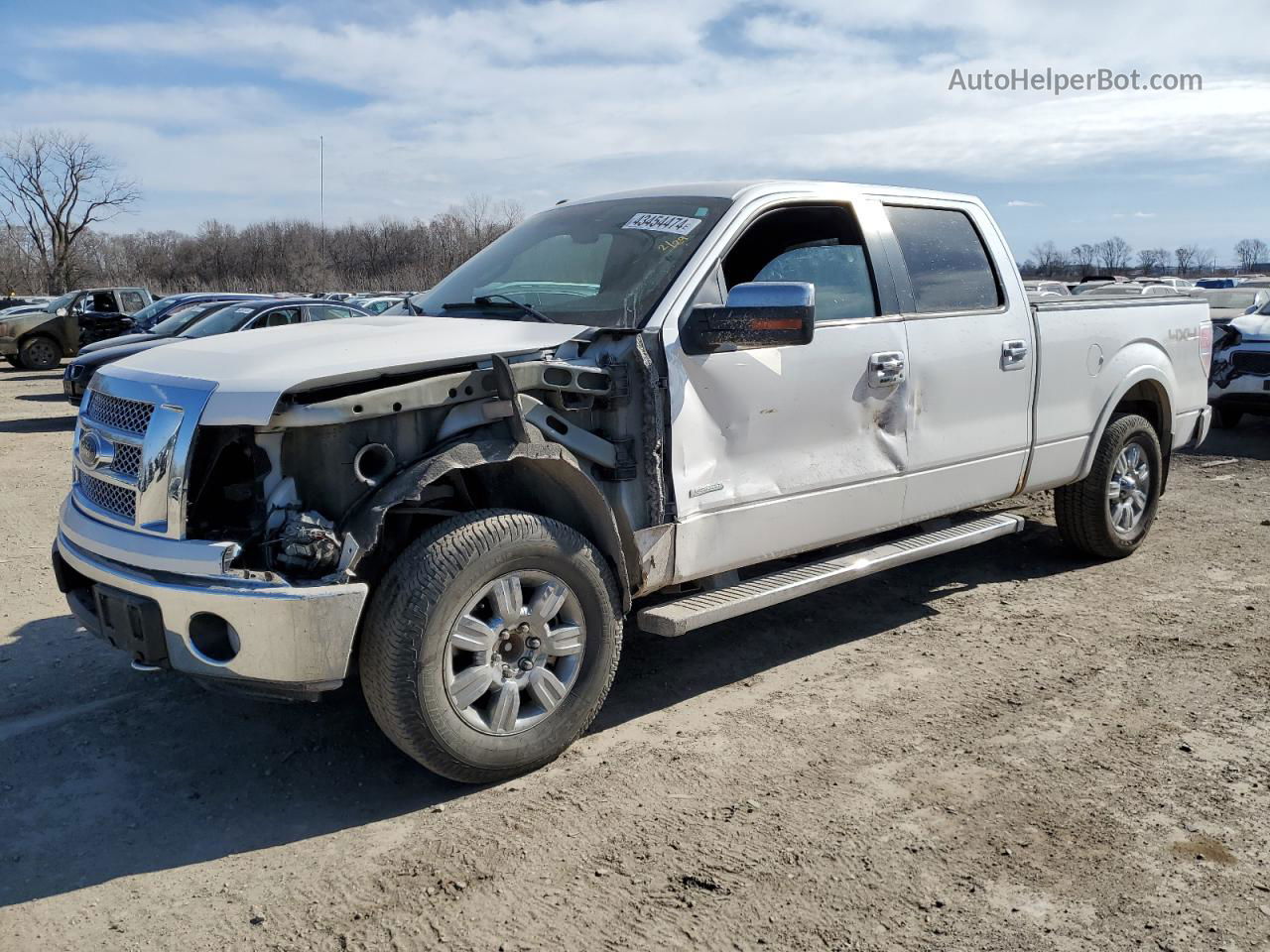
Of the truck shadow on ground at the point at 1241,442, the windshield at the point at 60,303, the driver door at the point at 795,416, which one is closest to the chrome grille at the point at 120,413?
the driver door at the point at 795,416

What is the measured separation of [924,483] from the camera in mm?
4902

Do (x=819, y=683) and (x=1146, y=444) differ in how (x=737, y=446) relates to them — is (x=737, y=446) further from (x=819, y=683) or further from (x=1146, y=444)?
(x=1146, y=444)

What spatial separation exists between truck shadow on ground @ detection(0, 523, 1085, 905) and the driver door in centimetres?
74

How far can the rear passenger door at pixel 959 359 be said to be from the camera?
482 centimetres

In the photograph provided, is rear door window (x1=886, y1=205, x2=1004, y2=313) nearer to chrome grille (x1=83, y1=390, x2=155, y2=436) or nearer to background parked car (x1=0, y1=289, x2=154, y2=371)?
chrome grille (x1=83, y1=390, x2=155, y2=436)

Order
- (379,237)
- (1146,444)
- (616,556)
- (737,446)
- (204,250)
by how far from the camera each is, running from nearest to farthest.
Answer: (616,556) → (737,446) → (1146,444) → (379,237) → (204,250)

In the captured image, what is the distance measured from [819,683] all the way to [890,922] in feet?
5.73

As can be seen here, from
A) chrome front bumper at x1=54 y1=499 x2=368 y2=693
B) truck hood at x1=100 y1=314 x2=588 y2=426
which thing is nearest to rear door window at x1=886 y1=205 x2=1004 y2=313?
truck hood at x1=100 y1=314 x2=588 y2=426

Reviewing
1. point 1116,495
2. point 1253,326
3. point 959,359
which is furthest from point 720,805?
point 1253,326

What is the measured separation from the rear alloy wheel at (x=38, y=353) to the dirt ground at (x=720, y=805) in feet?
64.8

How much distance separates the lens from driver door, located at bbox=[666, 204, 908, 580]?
156 inches

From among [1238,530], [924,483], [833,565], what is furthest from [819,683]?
Answer: [1238,530]

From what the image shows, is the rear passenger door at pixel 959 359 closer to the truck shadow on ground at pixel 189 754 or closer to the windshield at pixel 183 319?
the truck shadow on ground at pixel 189 754

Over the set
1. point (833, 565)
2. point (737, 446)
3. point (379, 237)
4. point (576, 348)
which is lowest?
point (833, 565)
